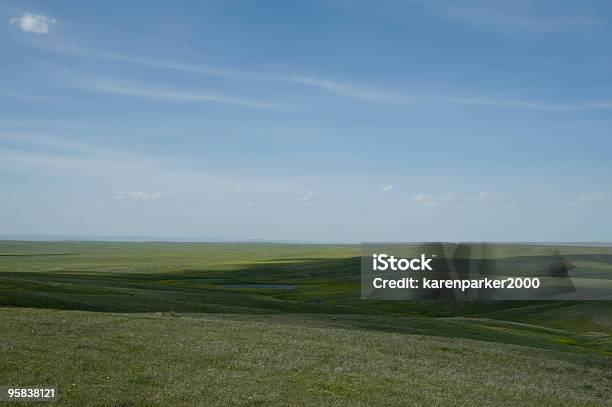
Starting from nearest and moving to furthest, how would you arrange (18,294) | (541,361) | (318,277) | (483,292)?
(541,361)
(18,294)
(483,292)
(318,277)

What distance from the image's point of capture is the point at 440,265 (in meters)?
129

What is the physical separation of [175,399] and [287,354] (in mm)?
11324

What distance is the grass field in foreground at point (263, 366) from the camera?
2328 cm

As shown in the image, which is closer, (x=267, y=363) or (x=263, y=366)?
(x=263, y=366)

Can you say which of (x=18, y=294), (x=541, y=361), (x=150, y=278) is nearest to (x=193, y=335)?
(x=541, y=361)

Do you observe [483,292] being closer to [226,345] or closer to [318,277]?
[318,277]

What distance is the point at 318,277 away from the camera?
185m

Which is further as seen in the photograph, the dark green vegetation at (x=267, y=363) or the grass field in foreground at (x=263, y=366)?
the dark green vegetation at (x=267, y=363)

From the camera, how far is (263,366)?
1138 inches

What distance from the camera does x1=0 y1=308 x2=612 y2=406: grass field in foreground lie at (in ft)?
76.4

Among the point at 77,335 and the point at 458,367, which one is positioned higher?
the point at 77,335

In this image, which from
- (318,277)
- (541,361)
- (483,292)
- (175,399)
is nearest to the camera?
(175,399)

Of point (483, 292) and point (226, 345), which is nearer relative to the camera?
point (226, 345)

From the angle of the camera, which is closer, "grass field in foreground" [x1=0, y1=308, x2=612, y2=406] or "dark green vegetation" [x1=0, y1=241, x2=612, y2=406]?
"grass field in foreground" [x1=0, y1=308, x2=612, y2=406]
